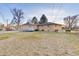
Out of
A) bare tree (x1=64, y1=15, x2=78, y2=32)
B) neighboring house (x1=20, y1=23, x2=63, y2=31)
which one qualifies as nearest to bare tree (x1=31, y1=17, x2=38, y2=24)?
neighboring house (x1=20, y1=23, x2=63, y2=31)

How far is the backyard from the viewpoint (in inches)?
53.9

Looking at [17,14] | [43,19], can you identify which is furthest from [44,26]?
[17,14]

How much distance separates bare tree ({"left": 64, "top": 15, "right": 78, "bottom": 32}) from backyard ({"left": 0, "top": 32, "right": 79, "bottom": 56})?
59 mm

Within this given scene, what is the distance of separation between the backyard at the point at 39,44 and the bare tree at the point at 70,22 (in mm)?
59

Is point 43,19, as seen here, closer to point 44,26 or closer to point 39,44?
point 44,26

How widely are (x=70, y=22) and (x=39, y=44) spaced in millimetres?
366

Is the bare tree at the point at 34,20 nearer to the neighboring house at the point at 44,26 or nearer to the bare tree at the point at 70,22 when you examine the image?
the neighboring house at the point at 44,26

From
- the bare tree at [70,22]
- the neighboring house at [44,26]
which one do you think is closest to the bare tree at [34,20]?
the neighboring house at [44,26]

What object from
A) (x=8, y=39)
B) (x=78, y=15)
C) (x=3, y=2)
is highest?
(x=3, y=2)

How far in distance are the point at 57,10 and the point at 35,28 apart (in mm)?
274

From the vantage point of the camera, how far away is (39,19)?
139 centimetres

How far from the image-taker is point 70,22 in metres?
1.39

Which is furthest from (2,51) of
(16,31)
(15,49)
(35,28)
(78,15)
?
(78,15)

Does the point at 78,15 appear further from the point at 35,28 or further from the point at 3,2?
the point at 3,2
